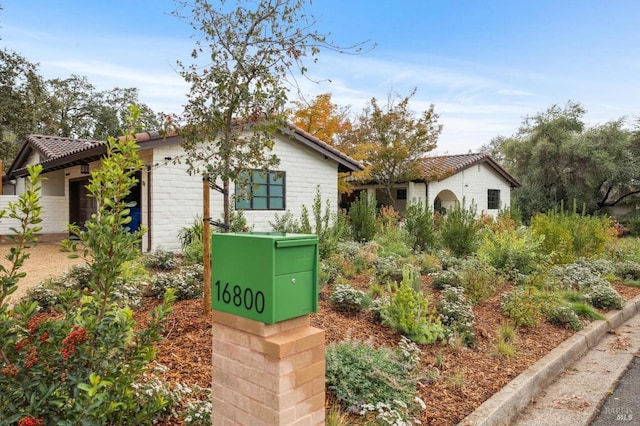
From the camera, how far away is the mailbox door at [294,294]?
1.75 metres

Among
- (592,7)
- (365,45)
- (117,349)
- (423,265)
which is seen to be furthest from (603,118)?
(117,349)

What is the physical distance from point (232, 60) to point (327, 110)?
13552 mm

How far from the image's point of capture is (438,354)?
357cm

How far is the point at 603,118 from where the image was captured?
2098cm

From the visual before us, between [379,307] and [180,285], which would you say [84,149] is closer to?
[180,285]

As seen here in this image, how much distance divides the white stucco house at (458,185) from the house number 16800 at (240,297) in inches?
697

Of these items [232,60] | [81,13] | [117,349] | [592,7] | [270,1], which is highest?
[592,7]

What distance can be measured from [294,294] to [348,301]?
2.81 metres

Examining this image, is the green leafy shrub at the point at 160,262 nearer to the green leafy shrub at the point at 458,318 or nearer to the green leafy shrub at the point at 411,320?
the green leafy shrub at the point at 411,320

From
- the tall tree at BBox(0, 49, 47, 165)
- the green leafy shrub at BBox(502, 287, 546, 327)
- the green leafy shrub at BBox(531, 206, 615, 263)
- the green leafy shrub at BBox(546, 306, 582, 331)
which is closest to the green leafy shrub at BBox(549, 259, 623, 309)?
the green leafy shrub at BBox(531, 206, 615, 263)

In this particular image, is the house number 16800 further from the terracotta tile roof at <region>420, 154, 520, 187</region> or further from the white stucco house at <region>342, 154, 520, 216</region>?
the terracotta tile roof at <region>420, 154, 520, 187</region>

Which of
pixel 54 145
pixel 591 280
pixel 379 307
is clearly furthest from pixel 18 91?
pixel 591 280

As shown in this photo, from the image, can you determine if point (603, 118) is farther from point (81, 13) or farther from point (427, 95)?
point (81, 13)

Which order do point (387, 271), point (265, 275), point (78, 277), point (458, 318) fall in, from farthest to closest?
1. point (387, 271)
2. point (78, 277)
3. point (458, 318)
4. point (265, 275)
